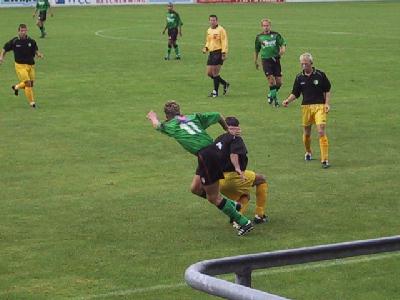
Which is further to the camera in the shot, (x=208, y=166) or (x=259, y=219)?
(x=259, y=219)

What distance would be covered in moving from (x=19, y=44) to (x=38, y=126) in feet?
13.8

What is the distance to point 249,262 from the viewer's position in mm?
4293

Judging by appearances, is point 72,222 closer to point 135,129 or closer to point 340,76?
point 135,129

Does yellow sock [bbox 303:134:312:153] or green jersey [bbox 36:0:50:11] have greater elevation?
green jersey [bbox 36:0:50:11]

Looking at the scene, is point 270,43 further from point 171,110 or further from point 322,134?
point 171,110

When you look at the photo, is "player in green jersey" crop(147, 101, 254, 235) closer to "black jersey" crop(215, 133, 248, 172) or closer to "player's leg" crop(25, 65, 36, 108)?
"black jersey" crop(215, 133, 248, 172)

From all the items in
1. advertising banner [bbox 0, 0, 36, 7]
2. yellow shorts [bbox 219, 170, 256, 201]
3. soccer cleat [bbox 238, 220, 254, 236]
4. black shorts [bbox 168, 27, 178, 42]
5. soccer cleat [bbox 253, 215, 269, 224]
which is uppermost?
yellow shorts [bbox 219, 170, 256, 201]

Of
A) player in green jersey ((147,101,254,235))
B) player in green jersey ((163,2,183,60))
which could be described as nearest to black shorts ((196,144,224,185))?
player in green jersey ((147,101,254,235))

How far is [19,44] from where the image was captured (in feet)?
88.0

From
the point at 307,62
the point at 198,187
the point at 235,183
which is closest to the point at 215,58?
Result: the point at 307,62

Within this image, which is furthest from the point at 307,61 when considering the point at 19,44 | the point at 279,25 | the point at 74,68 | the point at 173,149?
the point at 279,25

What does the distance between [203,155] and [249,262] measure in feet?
28.6

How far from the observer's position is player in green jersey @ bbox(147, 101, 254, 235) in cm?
1299

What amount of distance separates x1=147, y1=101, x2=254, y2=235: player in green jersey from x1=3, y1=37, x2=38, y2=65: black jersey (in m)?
14.2
